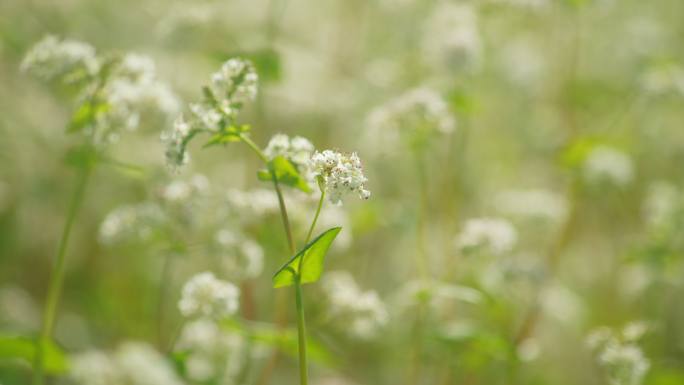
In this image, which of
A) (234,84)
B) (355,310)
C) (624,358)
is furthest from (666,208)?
(234,84)

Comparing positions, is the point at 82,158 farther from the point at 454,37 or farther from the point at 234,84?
the point at 454,37

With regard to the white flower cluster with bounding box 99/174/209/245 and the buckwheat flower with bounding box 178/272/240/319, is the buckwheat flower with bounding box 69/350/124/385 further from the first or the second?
the buckwheat flower with bounding box 178/272/240/319

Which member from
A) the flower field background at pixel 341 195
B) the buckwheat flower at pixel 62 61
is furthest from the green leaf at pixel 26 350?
the buckwheat flower at pixel 62 61

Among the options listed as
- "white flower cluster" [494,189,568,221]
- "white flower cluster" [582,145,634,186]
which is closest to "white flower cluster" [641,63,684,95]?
"white flower cluster" [582,145,634,186]

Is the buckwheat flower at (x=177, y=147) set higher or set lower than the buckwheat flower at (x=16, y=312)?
→ lower

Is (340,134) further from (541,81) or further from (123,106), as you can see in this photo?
(123,106)

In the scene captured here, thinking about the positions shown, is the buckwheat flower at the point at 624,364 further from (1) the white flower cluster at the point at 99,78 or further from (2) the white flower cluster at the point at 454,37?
(1) the white flower cluster at the point at 99,78

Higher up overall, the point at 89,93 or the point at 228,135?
the point at 89,93
